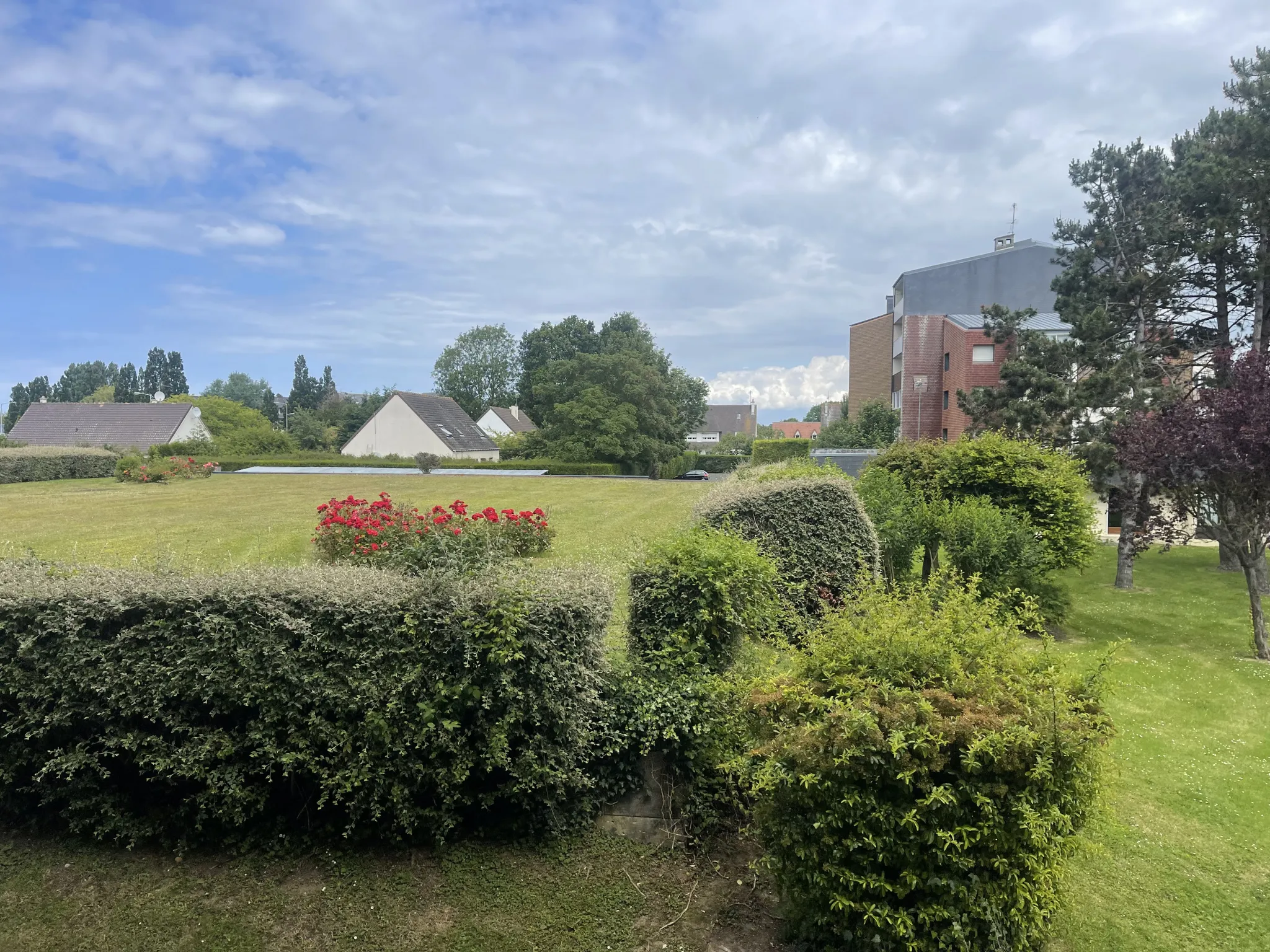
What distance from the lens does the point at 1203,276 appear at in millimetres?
17812

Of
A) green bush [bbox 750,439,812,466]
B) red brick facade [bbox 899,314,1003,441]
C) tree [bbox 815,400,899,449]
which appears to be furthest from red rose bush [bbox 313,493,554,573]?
tree [bbox 815,400,899,449]

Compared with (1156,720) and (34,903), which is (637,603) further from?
(1156,720)

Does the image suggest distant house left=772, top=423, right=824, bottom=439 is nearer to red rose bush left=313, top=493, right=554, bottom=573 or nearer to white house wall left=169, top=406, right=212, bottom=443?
white house wall left=169, top=406, right=212, bottom=443

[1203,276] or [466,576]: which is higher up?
[1203,276]

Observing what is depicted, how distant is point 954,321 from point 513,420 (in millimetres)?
44676

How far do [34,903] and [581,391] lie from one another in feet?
151

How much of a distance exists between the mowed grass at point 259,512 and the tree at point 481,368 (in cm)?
4499

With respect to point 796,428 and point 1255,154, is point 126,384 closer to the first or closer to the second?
point 796,428

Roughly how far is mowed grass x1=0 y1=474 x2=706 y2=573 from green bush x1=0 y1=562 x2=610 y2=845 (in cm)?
75

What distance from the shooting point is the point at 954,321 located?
119 ft

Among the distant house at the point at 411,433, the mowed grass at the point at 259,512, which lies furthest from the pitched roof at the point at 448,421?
the mowed grass at the point at 259,512

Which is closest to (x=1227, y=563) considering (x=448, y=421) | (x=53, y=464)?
(x=53, y=464)

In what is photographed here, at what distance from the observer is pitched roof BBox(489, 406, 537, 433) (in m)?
68.4

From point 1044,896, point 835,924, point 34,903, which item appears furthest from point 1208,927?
point 34,903
